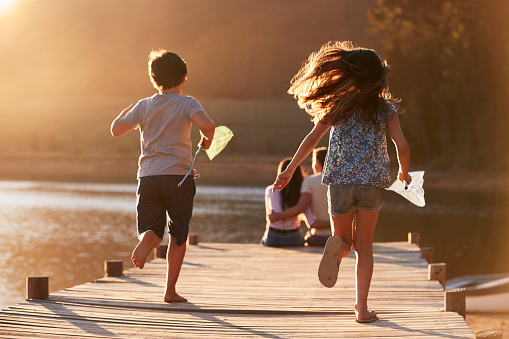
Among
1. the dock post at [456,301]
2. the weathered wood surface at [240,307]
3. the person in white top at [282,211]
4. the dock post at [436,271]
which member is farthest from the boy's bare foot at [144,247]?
the person in white top at [282,211]

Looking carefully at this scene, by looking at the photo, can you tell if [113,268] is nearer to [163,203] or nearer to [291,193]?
[163,203]

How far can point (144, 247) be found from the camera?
407cm

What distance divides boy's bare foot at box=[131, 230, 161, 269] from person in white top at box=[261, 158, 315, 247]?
2.62 metres

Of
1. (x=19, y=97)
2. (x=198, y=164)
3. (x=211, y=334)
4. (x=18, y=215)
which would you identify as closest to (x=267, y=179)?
(x=198, y=164)

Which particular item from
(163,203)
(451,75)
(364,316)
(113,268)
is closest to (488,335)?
(364,316)

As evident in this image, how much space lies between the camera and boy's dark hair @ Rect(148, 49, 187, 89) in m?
4.27

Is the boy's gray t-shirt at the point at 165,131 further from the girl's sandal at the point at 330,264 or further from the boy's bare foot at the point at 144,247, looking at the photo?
Result: the girl's sandal at the point at 330,264

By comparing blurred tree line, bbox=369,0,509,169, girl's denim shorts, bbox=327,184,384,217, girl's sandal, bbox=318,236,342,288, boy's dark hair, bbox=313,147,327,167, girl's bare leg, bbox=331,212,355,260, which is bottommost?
girl's sandal, bbox=318,236,342,288

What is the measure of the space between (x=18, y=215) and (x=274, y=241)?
2067cm

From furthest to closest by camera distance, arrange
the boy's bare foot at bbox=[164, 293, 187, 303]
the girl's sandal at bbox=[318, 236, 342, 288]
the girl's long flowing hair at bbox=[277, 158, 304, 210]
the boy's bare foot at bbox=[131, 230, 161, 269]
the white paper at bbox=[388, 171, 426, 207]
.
Result: the girl's long flowing hair at bbox=[277, 158, 304, 210] → the boy's bare foot at bbox=[164, 293, 187, 303] → the white paper at bbox=[388, 171, 426, 207] → the boy's bare foot at bbox=[131, 230, 161, 269] → the girl's sandal at bbox=[318, 236, 342, 288]

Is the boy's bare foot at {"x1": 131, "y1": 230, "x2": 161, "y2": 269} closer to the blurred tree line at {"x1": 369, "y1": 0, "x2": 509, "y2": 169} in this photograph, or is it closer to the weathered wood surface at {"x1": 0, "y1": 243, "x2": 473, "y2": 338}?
the weathered wood surface at {"x1": 0, "y1": 243, "x2": 473, "y2": 338}

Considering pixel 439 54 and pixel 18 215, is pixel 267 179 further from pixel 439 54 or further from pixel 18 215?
pixel 18 215

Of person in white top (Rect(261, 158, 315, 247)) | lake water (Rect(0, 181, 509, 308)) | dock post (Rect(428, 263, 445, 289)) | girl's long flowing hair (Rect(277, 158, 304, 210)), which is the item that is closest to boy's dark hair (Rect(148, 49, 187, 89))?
person in white top (Rect(261, 158, 315, 247))

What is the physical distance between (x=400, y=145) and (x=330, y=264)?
30.5 inches
